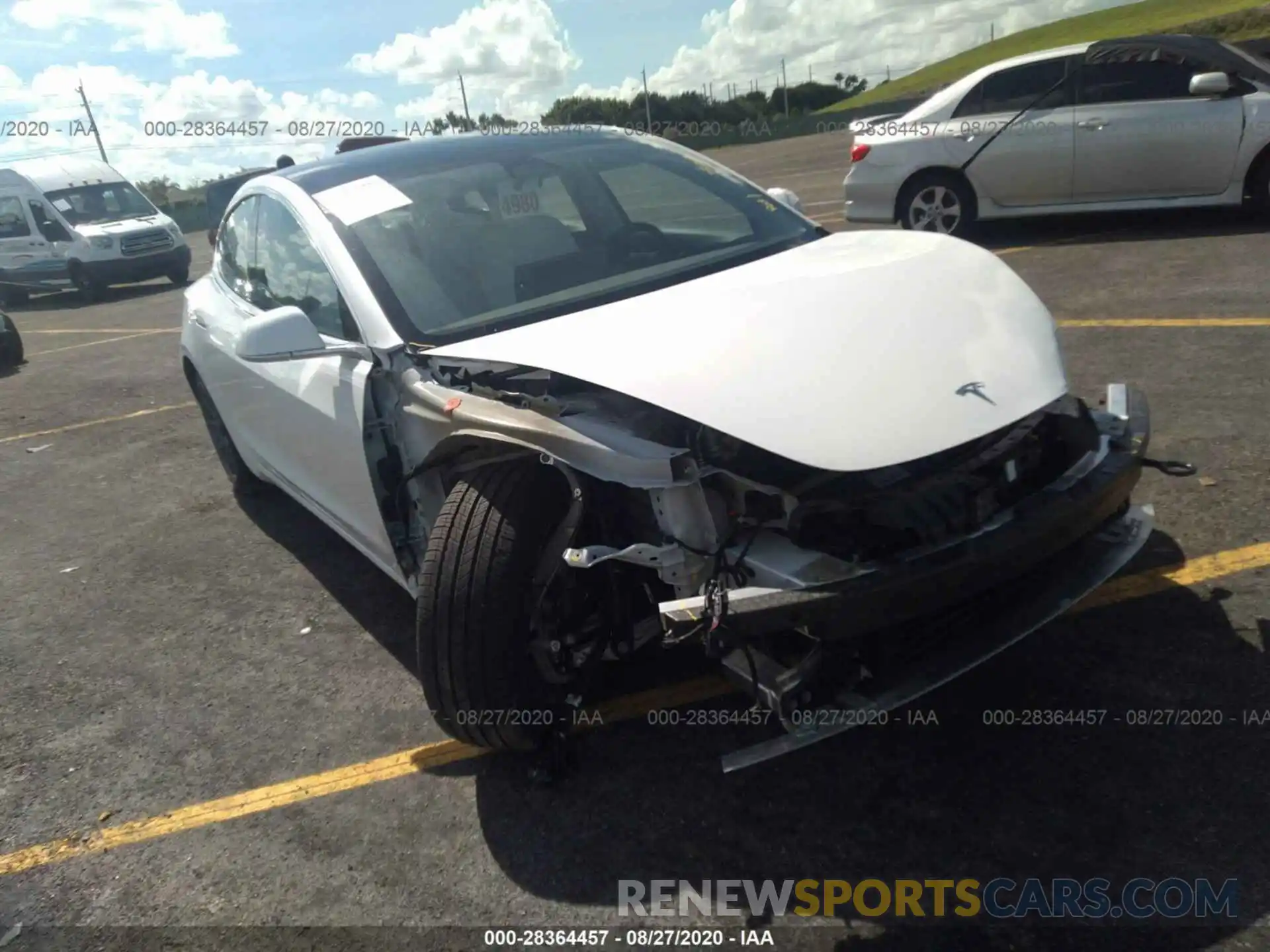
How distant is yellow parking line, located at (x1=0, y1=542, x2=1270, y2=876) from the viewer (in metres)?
3.01

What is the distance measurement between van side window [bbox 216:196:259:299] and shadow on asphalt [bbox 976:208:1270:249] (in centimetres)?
687

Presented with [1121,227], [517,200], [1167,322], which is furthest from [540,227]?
[1121,227]

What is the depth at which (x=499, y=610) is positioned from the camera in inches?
105

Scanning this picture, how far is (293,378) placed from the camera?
3736 mm

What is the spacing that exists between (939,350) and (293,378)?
2.32 m

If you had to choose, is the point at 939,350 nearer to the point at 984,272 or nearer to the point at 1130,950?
the point at 984,272

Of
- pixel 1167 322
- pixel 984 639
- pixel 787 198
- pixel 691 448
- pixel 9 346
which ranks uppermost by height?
pixel 787 198

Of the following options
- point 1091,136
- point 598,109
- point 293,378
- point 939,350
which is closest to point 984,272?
point 939,350

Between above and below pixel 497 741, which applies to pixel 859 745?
below

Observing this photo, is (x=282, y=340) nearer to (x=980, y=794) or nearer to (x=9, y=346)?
(x=980, y=794)

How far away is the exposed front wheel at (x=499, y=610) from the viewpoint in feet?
8.77

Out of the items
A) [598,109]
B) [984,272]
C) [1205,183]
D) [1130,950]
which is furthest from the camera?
[598,109]

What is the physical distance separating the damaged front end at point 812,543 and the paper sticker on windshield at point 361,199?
1.08 meters

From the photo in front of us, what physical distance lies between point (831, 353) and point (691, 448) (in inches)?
17.3
